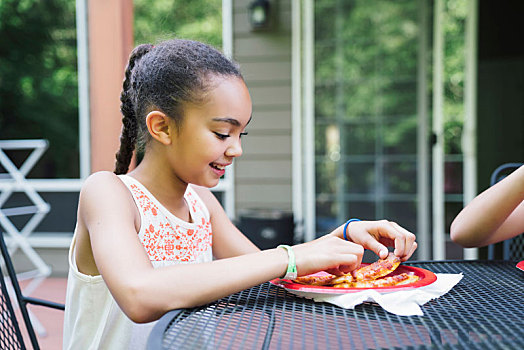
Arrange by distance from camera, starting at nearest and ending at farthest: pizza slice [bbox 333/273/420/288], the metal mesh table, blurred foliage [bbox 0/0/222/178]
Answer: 1. the metal mesh table
2. pizza slice [bbox 333/273/420/288]
3. blurred foliage [bbox 0/0/222/178]

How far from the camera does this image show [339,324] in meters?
0.83

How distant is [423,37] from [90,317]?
144 inches

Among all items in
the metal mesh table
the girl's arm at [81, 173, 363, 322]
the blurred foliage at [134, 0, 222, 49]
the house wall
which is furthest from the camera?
the blurred foliage at [134, 0, 222, 49]

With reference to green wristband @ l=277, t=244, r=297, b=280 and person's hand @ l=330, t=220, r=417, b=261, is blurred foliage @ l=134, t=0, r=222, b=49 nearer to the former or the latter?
person's hand @ l=330, t=220, r=417, b=261

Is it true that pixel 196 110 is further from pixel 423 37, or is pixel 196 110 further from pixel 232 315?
pixel 423 37

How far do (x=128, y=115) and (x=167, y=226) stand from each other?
1.10 ft

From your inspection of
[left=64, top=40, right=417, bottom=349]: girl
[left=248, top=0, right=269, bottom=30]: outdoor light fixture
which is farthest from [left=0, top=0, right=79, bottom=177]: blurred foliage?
[left=64, top=40, right=417, bottom=349]: girl

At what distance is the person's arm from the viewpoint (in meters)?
1.28

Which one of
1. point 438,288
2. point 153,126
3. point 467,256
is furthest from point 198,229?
point 467,256

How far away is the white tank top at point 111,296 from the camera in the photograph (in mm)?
1147

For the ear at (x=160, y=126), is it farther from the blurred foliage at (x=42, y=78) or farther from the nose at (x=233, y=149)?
the blurred foliage at (x=42, y=78)

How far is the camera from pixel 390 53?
4.88 meters

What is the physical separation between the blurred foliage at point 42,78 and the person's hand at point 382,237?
4.23 metres

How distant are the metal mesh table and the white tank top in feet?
0.94
